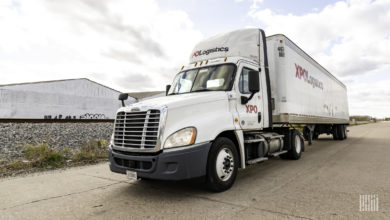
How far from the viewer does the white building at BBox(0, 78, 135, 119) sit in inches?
1030

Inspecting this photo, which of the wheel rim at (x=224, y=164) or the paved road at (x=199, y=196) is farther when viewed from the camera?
the wheel rim at (x=224, y=164)

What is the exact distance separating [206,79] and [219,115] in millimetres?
1153

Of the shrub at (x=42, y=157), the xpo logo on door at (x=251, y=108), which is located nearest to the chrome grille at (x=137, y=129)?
the xpo logo on door at (x=251, y=108)

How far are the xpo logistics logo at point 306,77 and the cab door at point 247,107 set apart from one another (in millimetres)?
2827

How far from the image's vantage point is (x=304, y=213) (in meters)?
3.27

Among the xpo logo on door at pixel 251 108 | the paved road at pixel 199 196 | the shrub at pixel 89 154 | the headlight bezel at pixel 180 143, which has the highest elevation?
the xpo logo on door at pixel 251 108

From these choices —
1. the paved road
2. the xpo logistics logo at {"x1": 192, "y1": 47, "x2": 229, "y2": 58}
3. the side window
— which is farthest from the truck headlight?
the xpo logistics logo at {"x1": 192, "y1": 47, "x2": 229, "y2": 58}

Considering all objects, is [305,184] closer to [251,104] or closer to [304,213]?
[304,213]

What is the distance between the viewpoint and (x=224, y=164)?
14.5 feet

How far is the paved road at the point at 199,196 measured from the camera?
3354 mm

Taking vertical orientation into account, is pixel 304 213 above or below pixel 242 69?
below

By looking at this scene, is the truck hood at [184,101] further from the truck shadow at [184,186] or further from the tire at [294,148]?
the tire at [294,148]

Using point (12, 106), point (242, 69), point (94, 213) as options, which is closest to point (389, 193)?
point (242, 69)

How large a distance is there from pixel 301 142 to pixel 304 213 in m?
5.69
